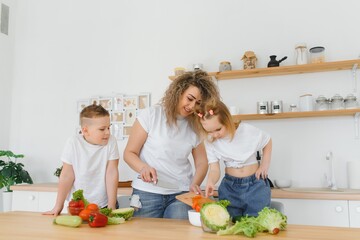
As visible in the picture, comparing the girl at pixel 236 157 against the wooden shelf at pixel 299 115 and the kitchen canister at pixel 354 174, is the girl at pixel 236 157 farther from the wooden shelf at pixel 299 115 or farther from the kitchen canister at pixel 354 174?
the kitchen canister at pixel 354 174

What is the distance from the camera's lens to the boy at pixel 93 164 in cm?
181

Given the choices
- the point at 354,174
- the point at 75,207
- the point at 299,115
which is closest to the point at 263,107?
the point at 299,115

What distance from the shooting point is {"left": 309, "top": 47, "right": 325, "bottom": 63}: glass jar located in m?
2.74

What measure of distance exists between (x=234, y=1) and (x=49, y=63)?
201 centimetres

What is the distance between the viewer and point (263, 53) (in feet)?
9.86

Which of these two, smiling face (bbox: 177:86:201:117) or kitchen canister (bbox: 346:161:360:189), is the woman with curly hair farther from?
kitchen canister (bbox: 346:161:360:189)

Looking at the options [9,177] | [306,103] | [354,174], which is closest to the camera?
[354,174]

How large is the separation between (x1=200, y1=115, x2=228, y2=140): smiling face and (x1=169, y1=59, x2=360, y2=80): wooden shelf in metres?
1.19

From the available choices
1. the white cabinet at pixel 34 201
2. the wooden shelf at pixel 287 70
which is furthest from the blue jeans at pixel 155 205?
the wooden shelf at pixel 287 70

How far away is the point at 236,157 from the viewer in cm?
182

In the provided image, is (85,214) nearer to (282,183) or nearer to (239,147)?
(239,147)

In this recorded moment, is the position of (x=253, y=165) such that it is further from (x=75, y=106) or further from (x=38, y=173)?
(x=38, y=173)

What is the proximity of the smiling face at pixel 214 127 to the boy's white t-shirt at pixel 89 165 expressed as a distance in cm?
53

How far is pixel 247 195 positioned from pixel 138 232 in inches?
30.5
